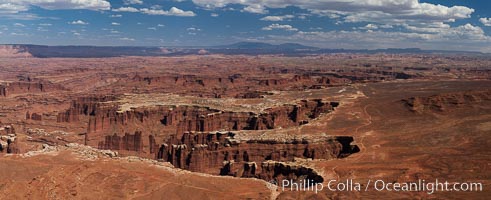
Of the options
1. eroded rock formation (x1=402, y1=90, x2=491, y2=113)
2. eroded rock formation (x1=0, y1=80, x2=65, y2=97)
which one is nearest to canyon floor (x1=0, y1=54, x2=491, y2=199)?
eroded rock formation (x1=402, y1=90, x2=491, y2=113)

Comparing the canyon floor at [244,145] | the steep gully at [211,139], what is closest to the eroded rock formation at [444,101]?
the canyon floor at [244,145]

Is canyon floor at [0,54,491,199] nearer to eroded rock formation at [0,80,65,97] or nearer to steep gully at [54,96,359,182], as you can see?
steep gully at [54,96,359,182]

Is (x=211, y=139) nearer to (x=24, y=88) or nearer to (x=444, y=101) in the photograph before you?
(x=444, y=101)

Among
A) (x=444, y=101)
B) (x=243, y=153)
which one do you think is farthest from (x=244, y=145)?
(x=444, y=101)

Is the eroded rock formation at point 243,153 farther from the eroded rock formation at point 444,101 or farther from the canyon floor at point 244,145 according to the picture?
the eroded rock formation at point 444,101

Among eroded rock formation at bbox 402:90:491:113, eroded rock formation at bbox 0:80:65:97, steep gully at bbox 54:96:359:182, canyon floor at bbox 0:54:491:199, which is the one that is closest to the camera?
canyon floor at bbox 0:54:491:199

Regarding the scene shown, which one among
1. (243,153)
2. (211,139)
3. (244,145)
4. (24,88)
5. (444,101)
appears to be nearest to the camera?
(243,153)

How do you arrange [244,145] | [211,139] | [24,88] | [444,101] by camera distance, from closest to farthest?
[244,145], [211,139], [444,101], [24,88]

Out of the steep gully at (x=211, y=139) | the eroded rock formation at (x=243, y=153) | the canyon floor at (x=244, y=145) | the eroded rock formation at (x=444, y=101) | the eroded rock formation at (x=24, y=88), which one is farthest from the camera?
the eroded rock formation at (x=24, y=88)

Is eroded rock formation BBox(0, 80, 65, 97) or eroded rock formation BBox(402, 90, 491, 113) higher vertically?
eroded rock formation BBox(402, 90, 491, 113)

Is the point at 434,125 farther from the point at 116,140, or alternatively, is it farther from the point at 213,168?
the point at 116,140

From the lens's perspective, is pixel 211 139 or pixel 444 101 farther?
pixel 444 101

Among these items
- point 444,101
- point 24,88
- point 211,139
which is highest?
point 444,101
